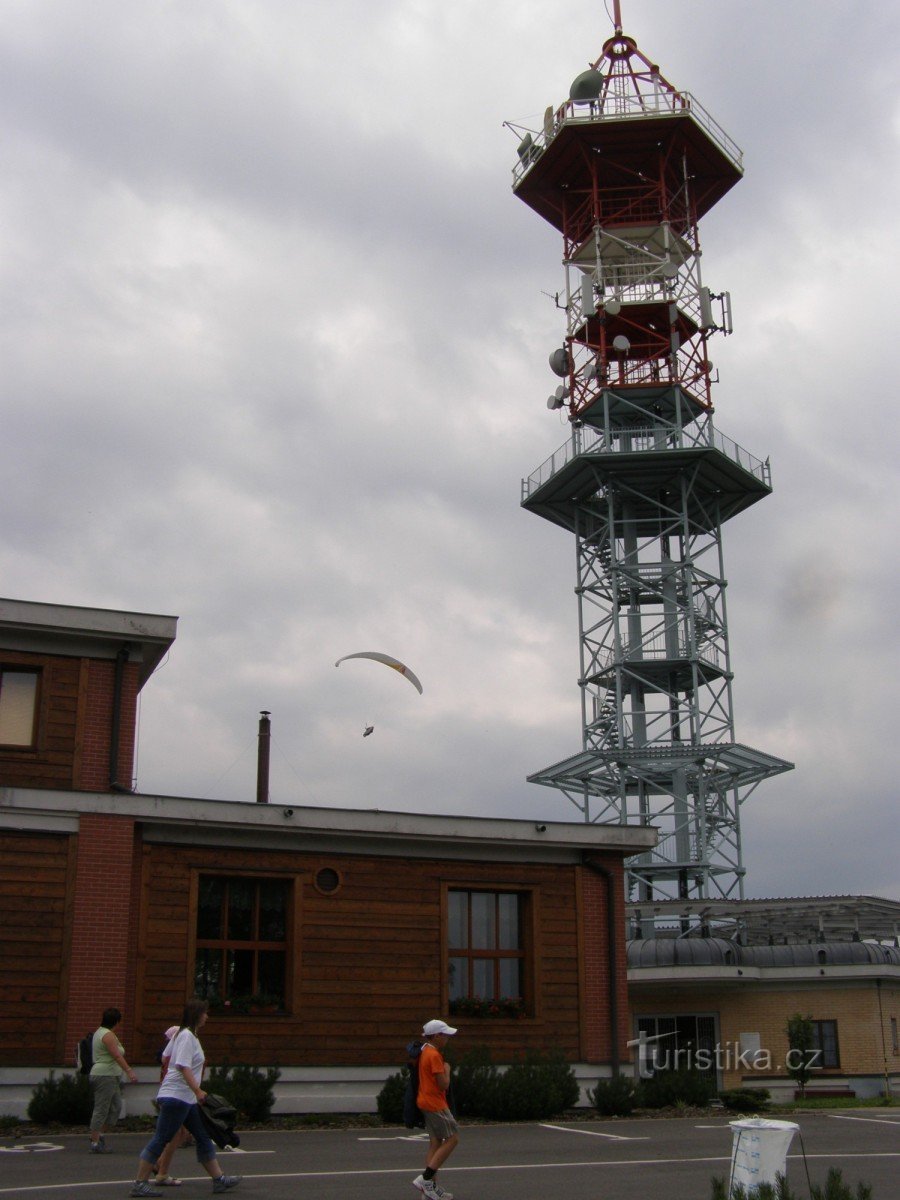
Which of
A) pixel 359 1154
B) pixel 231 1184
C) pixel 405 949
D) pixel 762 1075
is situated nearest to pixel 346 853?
pixel 405 949

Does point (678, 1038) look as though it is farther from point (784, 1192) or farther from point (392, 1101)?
point (784, 1192)

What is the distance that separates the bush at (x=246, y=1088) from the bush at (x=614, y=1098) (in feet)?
16.0

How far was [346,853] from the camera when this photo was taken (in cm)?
2084

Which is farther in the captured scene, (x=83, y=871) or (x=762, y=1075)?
(x=762, y=1075)

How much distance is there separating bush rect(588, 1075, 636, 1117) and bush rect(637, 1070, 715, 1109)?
43 centimetres

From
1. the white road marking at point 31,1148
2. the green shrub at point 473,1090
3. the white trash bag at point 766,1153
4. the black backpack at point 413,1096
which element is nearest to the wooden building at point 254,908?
the green shrub at point 473,1090

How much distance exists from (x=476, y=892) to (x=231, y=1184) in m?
10.3

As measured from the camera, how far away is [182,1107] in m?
11.4

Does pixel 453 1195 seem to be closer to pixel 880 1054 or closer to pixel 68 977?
pixel 68 977

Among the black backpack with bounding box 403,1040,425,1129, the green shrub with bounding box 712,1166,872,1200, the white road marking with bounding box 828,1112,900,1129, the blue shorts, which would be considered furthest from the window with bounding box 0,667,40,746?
the white road marking with bounding box 828,1112,900,1129

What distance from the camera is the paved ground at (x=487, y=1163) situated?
39.1ft

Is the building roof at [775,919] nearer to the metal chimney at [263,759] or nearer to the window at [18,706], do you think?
the metal chimney at [263,759]

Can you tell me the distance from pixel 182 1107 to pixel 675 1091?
11366 mm

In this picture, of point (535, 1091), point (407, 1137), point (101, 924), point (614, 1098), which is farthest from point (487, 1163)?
point (101, 924)
